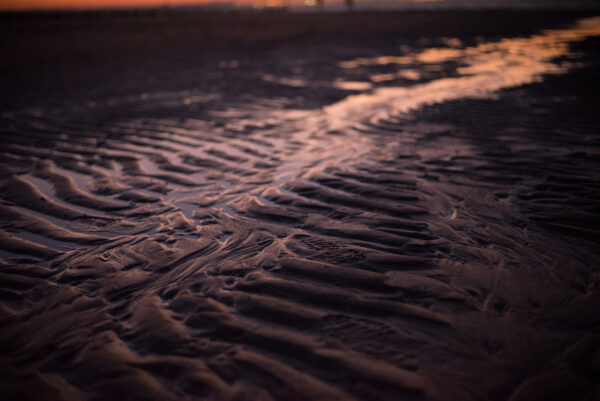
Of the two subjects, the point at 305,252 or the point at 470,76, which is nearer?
the point at 305,252

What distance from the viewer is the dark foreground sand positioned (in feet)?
4.99

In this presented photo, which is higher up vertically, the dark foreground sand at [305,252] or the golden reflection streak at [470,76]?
the golden reflection streak at [470,76]

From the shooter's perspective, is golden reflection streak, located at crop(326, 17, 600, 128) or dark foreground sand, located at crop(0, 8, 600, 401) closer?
dark foreground sand, located at crop(0, 8, 600, 401)

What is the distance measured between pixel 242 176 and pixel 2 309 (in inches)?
75.7

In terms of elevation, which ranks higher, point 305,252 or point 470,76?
point 470,76

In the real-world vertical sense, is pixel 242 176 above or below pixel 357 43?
below

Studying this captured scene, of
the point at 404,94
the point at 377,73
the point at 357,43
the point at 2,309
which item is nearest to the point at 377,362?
the point at 2,309

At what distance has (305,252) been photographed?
226 cm

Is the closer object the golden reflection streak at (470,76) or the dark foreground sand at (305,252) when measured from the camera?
the dark foreground sand at (305,252)

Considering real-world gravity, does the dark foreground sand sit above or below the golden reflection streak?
below

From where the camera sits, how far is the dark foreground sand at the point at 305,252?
1521 mm

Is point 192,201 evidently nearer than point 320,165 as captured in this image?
Yes

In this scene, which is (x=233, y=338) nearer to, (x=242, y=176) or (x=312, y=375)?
(x=312, y=375)

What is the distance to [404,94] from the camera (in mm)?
6539
